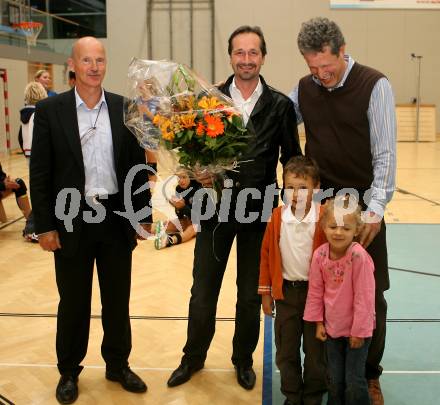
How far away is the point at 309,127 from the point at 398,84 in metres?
15.3

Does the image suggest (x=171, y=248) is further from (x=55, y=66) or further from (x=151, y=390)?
(x=55, y=66)

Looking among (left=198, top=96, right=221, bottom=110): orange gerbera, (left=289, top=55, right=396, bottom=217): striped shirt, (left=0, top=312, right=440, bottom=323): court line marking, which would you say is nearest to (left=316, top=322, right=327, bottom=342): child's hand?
(left=289, top=55, right=396, bottom=217): striped shirt

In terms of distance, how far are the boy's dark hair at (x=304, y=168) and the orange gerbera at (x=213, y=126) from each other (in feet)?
1.19

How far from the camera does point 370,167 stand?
249 centimetres

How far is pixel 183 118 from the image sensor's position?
2.32 m

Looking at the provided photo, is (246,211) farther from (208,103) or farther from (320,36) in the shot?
(320,36)

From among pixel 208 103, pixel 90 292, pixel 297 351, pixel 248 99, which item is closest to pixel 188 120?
pixel 208 103

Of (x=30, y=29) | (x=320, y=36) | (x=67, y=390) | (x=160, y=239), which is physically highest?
(x=30, y=29)

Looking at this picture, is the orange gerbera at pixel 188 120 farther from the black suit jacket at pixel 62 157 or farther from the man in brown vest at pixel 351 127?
the man in brown vest at pixel 351 127

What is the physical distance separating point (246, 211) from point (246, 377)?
0.91 meters

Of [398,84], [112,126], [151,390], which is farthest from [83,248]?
[398,84]

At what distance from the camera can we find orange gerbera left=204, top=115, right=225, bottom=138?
90.4 inches

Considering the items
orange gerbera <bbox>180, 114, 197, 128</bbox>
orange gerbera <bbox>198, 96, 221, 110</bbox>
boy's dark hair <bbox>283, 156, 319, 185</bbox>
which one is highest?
orange gerbera <bbox>198, 96, 221, 110</bbox>

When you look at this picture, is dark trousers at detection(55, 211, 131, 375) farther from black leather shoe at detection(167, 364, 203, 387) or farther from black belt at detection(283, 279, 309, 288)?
black belt at detection(283, 279, 309, 288)
